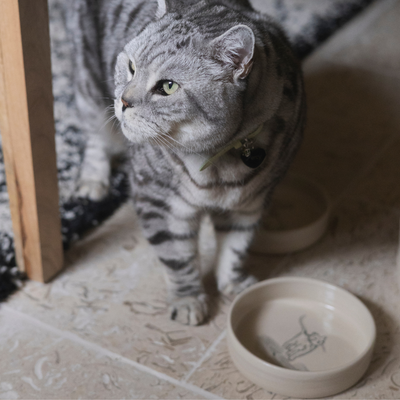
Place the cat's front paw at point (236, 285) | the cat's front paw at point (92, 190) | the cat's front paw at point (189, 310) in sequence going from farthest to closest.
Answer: the cat's front paw at point (92, 190) → the cat's front paw at point (236, 285) → the cat's front paw at point (189, 310)

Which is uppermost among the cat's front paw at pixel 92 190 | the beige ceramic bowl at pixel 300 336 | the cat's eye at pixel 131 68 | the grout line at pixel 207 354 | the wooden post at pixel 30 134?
the cat's eye at pixel 131 68

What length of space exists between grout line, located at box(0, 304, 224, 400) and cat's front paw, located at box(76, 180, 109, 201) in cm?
51

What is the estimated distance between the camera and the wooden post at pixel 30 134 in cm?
112

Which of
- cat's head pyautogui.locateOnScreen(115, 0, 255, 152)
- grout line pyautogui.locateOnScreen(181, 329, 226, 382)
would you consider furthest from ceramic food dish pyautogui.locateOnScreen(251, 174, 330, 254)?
cat's head pyautogui.locateOnScreen(115, 0, 255, 152)

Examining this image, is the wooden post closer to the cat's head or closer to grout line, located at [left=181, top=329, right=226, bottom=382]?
the cat's head

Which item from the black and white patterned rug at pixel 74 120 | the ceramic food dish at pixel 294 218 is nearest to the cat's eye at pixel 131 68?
the ceramic food dish at pixel 294 218

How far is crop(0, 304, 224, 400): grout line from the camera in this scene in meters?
1.19

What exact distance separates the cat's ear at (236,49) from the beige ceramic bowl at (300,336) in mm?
601

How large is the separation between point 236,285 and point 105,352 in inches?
16.4

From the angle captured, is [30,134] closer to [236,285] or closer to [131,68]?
[131,68]

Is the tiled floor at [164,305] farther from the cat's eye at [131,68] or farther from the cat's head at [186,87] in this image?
the cat's eye at [131,68]

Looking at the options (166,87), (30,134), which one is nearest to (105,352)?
(30,134)

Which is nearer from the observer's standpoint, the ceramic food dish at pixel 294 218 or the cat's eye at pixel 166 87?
the cat's eye at pixel 166 87

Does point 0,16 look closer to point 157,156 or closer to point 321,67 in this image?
point 157,156
